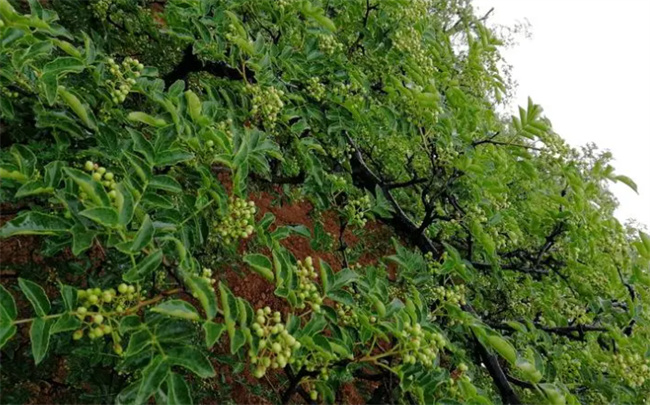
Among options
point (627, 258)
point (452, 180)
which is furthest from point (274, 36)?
point (627, 258)

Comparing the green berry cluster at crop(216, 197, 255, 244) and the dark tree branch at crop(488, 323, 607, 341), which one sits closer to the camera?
the green berry cluster at crop(216, 197, 255, 244)

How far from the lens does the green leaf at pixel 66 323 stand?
135cm

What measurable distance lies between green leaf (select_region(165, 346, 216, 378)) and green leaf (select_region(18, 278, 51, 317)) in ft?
1.14

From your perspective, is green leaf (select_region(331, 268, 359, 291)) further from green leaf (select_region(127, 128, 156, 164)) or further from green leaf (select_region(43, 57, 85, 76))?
green leaf (select_region(43, 57, 85, 76))

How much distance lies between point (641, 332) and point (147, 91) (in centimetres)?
284

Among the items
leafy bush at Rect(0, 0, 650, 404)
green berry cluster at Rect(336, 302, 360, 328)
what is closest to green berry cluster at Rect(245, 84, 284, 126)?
leafy bush at Rect(0, 0, 650, 404)

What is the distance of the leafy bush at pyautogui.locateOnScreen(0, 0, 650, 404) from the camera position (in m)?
1.48

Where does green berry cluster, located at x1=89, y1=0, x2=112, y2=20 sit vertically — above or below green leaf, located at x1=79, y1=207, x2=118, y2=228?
below

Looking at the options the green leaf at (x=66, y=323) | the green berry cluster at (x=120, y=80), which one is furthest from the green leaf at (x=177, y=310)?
the green berry cluster at (x=120, y=80)

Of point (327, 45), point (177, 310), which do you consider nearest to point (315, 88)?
point (327, 45)

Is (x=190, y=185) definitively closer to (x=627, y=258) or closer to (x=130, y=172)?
(x=130, y=172)

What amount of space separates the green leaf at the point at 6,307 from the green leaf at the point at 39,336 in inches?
2.2

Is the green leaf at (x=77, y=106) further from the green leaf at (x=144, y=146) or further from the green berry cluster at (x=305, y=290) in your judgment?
the green berry cluster at (x=305, y=290)

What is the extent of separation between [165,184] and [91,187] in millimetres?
304
